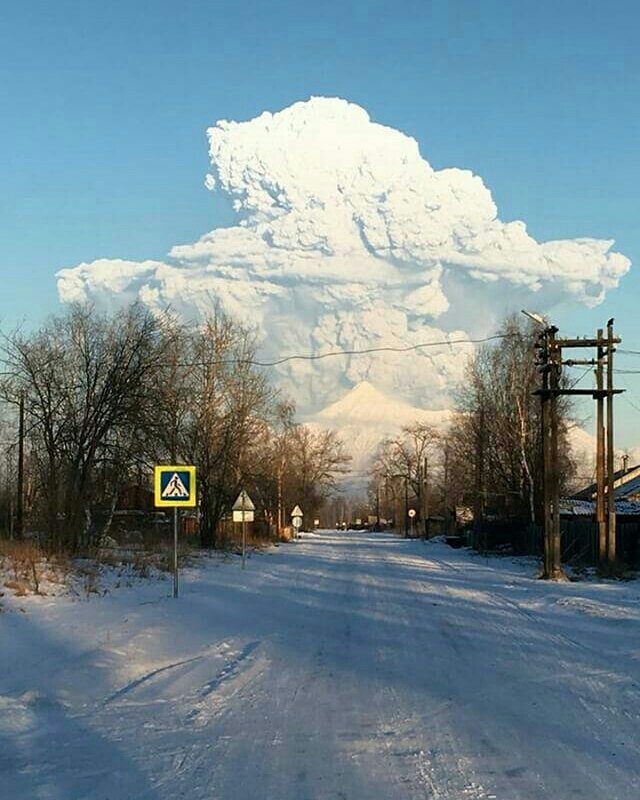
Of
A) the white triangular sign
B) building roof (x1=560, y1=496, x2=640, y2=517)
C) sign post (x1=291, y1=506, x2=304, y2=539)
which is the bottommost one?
sign post (x1=291, y1=506, x2=304, y2=539)

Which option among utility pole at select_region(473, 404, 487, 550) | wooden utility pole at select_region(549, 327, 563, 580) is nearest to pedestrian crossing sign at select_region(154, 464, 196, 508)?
wooden utility pole at select_region(549, 327, 563, 580)

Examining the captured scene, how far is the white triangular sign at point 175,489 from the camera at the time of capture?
808 inches

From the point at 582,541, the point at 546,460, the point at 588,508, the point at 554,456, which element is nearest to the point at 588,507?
the point at 588,508

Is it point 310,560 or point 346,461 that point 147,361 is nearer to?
point 310,560

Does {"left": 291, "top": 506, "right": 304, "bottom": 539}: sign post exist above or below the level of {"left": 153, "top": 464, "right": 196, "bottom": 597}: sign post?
below

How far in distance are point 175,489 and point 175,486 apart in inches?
2.6

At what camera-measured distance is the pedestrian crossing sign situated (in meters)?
20.5

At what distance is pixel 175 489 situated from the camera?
67.5 ft

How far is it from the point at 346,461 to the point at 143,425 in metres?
89.1

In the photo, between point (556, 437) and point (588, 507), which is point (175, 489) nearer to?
point (556, 437)

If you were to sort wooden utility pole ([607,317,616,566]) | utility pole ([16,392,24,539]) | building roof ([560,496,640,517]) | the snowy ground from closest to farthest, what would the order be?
the snowy ground → wooden utility pole ([607,317,616,566]) → utility pole ([16,392,24,539]) → building roof ([560,496,640,517])

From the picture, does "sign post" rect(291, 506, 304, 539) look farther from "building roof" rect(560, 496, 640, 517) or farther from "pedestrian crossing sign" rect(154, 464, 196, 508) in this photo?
"pedestrian crossing sign" rect(154, 464, 196, 508)

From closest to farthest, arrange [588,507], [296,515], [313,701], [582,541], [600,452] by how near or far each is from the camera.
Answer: [313,701], [600,452], [582,541], [296,515], [588,507]

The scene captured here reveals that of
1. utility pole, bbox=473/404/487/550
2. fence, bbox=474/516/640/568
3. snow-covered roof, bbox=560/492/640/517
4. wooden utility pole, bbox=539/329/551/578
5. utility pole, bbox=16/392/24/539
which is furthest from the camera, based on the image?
utility pole, bbox=473/404/487/550
